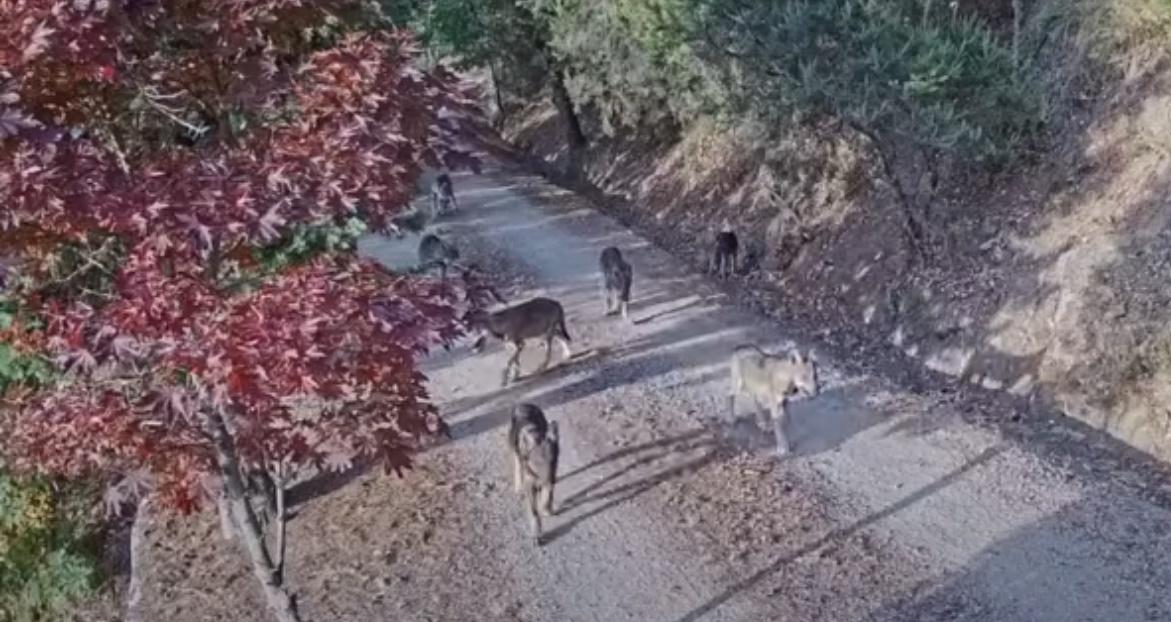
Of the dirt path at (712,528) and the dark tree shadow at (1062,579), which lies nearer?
the dark tree shadow at (1062,579)

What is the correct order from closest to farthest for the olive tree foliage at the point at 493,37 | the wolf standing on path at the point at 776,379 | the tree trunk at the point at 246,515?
the tree trunk at the point at 246,515, the wolf standing on path at the point at 776,379, the olive tree foliage at the point at 493,37

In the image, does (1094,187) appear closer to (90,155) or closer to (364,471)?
(364,471)

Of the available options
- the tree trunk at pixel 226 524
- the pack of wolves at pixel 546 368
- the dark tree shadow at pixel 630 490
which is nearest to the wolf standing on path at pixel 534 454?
the pack of wolves at pixel 546 368

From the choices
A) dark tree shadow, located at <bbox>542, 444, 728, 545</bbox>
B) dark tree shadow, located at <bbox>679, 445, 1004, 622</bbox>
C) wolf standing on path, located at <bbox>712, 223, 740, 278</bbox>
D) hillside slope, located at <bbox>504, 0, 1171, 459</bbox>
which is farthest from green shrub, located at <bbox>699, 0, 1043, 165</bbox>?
dark tree shadow, located at <bbox>542, 444, 728, 545</bbox>

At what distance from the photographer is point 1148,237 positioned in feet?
42.3

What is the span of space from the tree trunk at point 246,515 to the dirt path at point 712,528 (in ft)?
6.40

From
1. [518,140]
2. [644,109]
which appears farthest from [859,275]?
[518,140]

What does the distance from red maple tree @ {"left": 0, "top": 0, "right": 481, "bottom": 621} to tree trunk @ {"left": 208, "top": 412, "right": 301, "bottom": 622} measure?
0.02m

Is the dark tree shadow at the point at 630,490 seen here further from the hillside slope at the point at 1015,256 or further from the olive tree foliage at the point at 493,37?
the olive tree foliage at the point at 493,37

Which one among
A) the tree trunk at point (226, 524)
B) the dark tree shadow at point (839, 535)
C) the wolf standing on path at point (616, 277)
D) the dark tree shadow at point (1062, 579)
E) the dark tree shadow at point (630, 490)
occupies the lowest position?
the tree trunk at point (226, 524)

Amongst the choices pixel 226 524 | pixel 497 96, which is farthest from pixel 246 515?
pixel 497 96

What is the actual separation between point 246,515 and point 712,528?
457cm

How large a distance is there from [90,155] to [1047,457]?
30.8ft

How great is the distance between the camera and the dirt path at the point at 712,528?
9430mm
